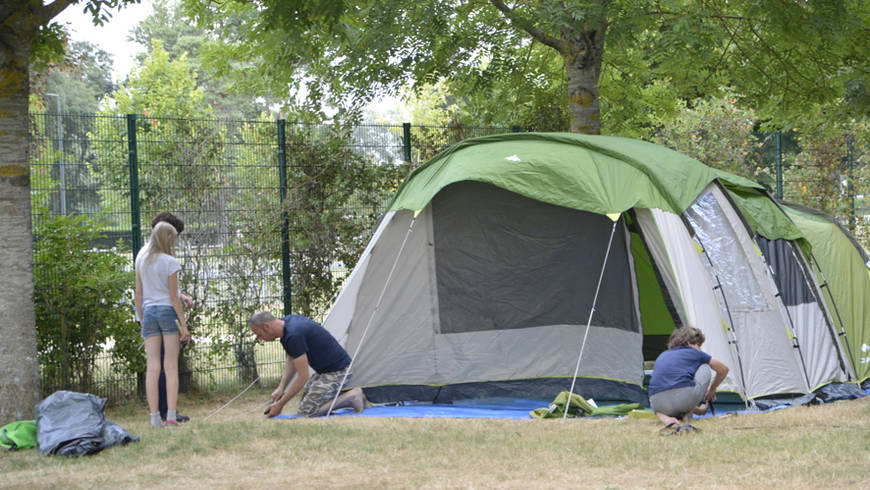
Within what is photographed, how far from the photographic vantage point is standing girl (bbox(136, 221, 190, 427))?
6.21 m

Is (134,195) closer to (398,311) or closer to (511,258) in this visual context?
(398,311)

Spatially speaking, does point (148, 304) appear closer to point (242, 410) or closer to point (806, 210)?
point (242, 410)

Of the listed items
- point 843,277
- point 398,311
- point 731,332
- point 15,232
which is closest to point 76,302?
point 15,232

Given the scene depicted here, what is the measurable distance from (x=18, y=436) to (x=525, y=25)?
5.86m

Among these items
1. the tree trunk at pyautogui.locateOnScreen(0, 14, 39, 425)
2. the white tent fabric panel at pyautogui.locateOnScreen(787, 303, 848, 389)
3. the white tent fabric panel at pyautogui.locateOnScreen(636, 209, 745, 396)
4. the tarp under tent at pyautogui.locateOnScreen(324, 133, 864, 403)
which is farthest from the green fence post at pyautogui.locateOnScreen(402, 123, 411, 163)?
the white tent fabric panel at pyautogui.locateOnScreen(787, 303, 848, 389)

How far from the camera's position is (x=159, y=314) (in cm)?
621

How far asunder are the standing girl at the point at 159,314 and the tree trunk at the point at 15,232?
768 mm

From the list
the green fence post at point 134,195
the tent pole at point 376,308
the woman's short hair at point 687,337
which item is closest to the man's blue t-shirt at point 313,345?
the tent pole at point 376,308

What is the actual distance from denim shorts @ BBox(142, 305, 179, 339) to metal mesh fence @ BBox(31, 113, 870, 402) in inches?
45.0

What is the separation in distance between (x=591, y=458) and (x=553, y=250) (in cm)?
280

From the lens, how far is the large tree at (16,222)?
593 centimetres

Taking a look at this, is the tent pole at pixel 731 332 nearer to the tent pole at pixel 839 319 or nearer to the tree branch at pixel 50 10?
the tent pole at pixel 839 319

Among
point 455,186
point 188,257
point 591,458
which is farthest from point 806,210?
point 188,257

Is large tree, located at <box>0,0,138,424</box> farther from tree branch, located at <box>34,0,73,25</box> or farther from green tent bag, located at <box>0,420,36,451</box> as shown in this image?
green tent bag, located at <box>0,420,36,451</box>
